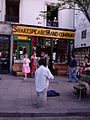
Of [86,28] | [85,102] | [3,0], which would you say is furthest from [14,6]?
[85,102]

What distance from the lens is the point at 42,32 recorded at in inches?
1144

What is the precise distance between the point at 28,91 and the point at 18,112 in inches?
205

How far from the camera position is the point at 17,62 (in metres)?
27.4

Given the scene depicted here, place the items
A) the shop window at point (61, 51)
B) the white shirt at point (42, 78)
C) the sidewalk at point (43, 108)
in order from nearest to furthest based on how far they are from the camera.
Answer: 1. the sidewalk at point (43, 108)
2. the white shirt at point (42, 78)
3. the shop window at point (61, 51)

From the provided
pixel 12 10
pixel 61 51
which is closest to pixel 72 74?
pixel 61 51

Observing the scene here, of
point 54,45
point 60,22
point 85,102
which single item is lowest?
point 85,102

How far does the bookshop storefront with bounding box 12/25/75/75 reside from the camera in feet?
92.5

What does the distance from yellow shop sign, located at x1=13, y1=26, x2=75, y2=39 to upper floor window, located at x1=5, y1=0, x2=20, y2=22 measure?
960 mm

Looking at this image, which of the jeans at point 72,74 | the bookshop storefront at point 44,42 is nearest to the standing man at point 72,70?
the jeans at point 72,74

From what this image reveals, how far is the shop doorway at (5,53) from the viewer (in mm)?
28219

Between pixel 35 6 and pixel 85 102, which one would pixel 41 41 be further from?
pixel 85 102

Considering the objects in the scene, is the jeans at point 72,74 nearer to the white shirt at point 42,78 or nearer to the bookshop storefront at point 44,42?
the bookshop storefront at point 44,42

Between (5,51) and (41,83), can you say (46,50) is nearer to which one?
(5,51)

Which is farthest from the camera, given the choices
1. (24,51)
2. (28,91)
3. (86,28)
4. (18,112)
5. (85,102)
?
(24,51)
